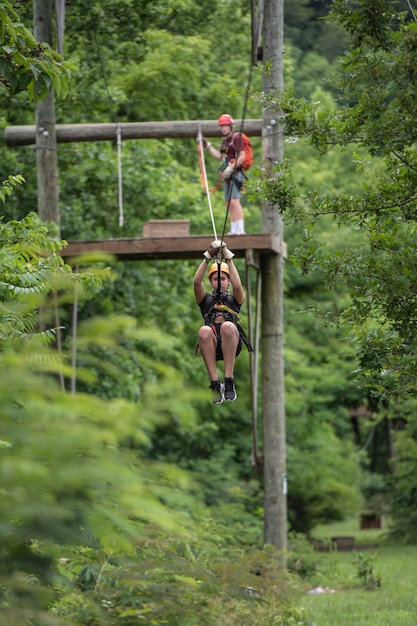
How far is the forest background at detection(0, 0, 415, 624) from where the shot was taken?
3.15 meters

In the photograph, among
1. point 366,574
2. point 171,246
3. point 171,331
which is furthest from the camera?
point 171,331

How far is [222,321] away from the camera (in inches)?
386

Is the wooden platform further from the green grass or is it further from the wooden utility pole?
the green grass

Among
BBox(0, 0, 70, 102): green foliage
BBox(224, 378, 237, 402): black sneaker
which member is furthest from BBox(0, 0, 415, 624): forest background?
BBox(0, 0, 70, 102): green foliage

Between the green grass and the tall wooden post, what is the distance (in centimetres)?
582

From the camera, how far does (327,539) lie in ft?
86.6

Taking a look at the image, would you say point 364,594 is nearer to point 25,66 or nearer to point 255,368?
point 255,368

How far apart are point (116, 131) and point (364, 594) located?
24.1 feet

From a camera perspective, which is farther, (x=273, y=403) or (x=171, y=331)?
(x=171, y=331)

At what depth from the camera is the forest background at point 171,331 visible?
10.3 feet

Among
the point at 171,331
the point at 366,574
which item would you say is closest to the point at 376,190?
the point at 366,574

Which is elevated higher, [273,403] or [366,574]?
[273,403]

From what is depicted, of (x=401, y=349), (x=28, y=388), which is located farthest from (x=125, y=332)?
(x=401, y=349)

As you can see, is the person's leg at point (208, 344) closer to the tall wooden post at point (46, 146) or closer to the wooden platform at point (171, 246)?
the wooden platform at point (171, 246)
